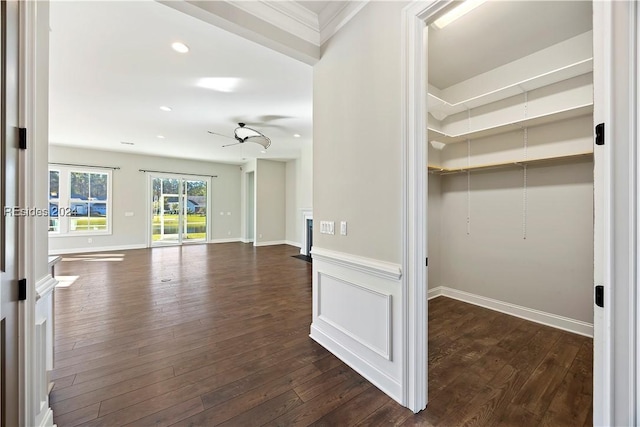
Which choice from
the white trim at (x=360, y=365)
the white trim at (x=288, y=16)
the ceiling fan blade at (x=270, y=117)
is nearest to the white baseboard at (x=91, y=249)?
the ceiling fan blade at (x=270, y=117)

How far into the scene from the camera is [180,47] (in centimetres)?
265

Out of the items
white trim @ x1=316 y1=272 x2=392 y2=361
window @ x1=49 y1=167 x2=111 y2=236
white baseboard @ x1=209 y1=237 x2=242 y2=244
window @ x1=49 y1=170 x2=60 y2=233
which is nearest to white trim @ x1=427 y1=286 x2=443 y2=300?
white trim @ x1=316 y1=272 x2=392 y2=361

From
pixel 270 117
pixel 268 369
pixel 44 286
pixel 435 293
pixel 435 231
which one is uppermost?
pixel 270 117

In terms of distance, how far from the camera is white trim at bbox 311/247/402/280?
1.73 m

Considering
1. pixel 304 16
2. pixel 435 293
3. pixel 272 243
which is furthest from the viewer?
pixel 272 243

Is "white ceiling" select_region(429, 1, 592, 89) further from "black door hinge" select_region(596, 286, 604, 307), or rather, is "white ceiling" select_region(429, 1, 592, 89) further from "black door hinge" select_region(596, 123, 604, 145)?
"black door hinge" select_region(596, 286, 604, 307)

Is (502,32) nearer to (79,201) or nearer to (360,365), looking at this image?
(360,365)

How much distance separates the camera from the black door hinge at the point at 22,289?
1127mm

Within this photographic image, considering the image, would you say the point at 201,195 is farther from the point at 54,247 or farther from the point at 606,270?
the point at 606,270

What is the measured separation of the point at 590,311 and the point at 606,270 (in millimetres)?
2433

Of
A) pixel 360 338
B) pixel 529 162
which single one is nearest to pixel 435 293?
pixel 529 162

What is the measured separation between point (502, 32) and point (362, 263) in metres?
2.49

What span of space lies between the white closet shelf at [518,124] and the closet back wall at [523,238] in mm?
477

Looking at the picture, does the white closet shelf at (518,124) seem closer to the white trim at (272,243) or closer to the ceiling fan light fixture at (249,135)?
the ceiling fan light fixture at (249,135)
